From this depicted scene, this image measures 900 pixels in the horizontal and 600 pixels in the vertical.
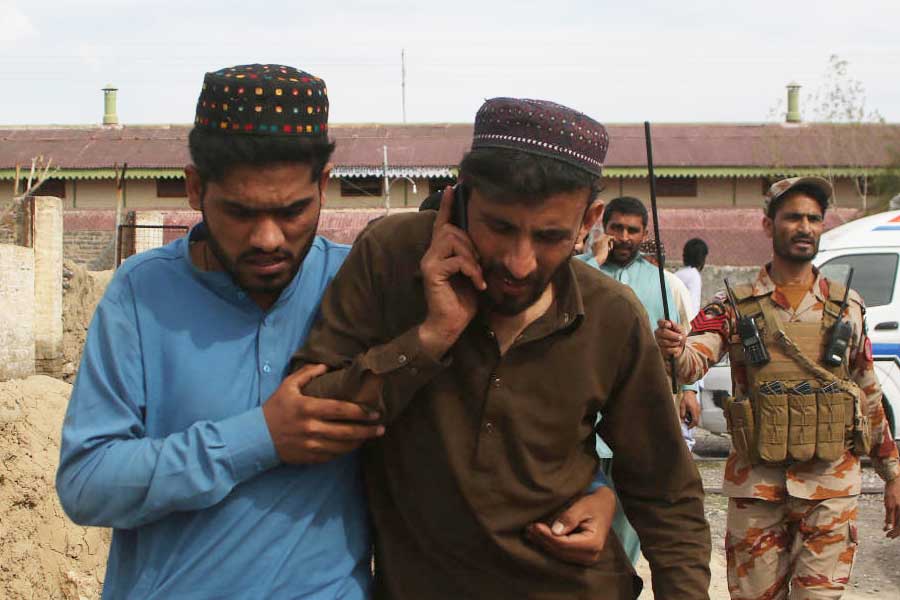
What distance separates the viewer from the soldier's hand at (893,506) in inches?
194

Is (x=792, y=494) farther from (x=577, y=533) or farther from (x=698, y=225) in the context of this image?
(x=698, y=225)

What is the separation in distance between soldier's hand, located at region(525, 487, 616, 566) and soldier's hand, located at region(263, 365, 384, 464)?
1.42 ft

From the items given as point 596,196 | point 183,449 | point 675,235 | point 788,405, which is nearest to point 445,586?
point 183,449

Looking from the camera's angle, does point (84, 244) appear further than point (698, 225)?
No

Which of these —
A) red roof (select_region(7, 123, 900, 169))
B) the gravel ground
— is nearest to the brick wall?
red roof (select_region(7, 123, 900, 169))

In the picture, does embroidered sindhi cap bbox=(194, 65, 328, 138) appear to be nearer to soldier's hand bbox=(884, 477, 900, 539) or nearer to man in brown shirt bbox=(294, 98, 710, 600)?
man in brown shirt bbox=(294, 98, 710, 600)

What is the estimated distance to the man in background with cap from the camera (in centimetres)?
201

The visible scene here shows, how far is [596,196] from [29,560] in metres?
4.47

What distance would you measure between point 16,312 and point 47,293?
705mm

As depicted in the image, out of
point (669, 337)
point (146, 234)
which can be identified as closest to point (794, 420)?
point (669, 337)

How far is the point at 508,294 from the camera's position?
2139 mm

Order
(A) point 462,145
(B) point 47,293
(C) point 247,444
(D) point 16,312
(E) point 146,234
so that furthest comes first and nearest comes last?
(A) point 462,145
(E) point 146,234
(B) point 47,293
(D) point 16,312
(C) point 247,444

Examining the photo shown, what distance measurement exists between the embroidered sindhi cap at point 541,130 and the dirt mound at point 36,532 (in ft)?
14.6

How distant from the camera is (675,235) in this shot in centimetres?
2780
